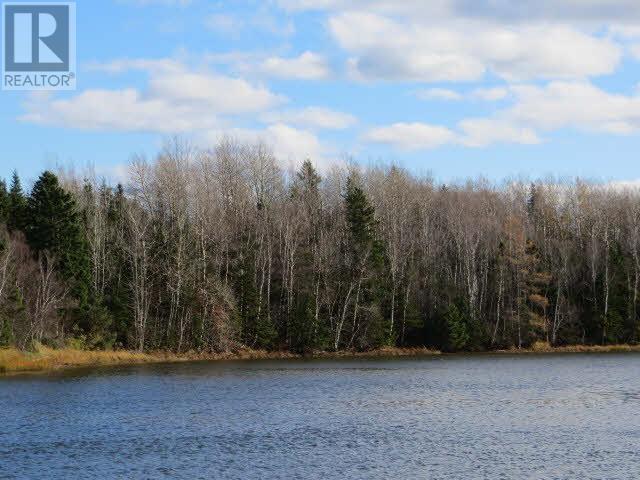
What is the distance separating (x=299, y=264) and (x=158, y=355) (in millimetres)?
18131

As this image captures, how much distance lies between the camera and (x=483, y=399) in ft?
143

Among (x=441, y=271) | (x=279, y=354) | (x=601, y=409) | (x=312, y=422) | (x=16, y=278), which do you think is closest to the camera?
(x=312, y=422)

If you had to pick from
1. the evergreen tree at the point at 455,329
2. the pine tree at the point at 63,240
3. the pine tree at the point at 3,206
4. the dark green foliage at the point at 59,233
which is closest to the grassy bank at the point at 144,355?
the evergreen tree at the point at 455,329

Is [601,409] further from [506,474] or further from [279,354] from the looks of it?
[279,354]

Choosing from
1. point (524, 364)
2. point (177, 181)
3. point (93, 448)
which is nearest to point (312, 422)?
point (93, 448)

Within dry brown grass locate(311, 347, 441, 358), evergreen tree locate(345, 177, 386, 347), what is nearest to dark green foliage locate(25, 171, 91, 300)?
dry brown grass locate(311, 347, 441, 358)

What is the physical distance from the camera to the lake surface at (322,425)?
2717cm

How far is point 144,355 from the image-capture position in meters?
72.2

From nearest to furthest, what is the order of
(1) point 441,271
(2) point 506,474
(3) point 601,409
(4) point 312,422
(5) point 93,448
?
(2) point 506,474 → (5) point 93,448 → (4) point 312,422 → (3) point 601,409 → (1) point 441,271

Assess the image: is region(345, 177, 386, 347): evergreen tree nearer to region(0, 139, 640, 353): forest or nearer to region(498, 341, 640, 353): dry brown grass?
region(0, 139, 640, 353): forest

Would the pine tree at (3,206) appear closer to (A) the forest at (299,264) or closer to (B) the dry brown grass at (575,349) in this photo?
(A) the forest at (299,264)

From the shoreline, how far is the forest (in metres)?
1.27

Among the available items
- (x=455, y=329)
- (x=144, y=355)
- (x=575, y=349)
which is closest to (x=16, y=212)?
(x=144, y=355)

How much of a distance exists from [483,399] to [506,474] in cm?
1793
